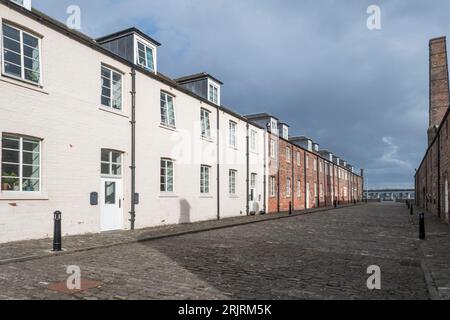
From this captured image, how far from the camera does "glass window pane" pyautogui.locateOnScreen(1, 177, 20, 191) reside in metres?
9.58

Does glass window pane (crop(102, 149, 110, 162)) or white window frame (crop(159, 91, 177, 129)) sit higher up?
white window frame (crop(159, 91, 177, 129))

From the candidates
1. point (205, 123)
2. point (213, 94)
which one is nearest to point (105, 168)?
point (205, 123)

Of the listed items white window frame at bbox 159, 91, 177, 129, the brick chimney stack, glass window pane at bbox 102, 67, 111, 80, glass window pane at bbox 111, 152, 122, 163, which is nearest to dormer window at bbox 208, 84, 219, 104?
white window frame at bbox 159, 91, 177, 129

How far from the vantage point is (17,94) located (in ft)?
32.6

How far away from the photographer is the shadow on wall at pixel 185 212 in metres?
16.9

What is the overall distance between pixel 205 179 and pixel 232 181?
3.65 metres

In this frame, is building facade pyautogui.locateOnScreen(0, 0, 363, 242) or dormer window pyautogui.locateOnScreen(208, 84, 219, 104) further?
dormer window pyautogui.locateOnScreen(208, 84, 219, 104)

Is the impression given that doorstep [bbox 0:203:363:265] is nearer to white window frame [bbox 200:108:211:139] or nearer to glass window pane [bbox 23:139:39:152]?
glass window pane [bbox 23:139:39:152]

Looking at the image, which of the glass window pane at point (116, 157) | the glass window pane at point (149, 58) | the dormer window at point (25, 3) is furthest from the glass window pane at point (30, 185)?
the glass window pane at point (149, 58)

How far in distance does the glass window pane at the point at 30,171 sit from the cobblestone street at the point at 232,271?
351 centimetres

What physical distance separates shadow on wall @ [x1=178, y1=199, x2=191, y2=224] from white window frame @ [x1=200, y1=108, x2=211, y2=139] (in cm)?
414
